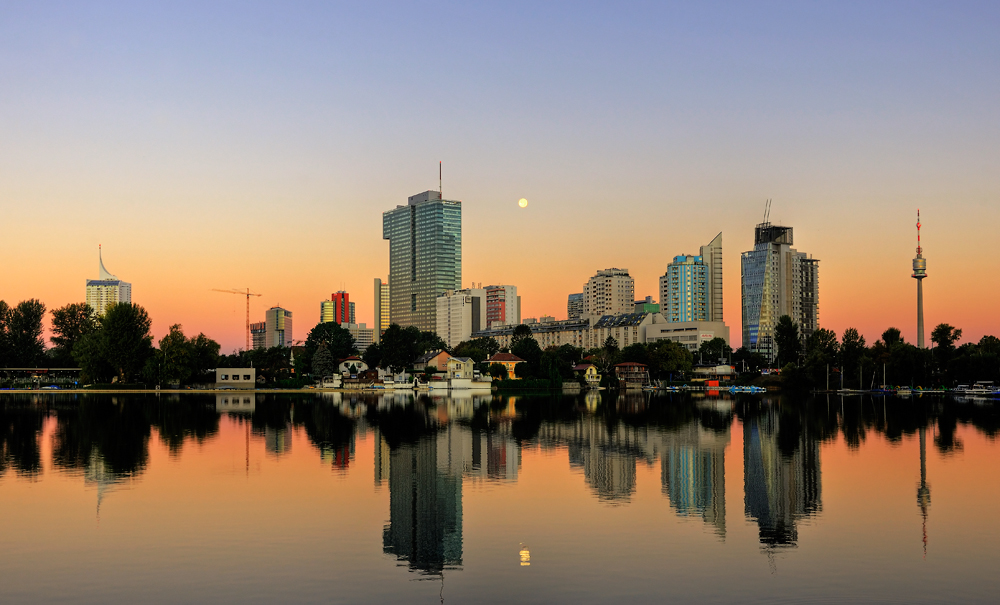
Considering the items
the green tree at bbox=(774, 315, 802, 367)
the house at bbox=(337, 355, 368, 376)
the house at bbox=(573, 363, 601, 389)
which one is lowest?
the house at bbox=(573, 363, 601, 389)

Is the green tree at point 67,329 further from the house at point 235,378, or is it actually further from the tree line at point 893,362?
the tree line at point 893,362

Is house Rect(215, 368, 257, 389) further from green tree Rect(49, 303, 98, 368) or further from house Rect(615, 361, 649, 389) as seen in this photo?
house Rect(615, 361, 649, 389)

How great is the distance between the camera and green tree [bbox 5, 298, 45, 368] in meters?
155

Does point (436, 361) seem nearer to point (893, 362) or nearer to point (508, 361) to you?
point (508, 361)

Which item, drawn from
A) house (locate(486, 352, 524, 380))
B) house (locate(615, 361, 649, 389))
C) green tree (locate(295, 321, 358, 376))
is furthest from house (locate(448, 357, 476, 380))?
house (locate(615, 361, 649, 389))

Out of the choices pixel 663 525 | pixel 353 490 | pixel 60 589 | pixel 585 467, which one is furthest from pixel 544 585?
pixel 585 467

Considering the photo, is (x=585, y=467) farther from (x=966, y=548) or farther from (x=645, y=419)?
(x=645, y=419)

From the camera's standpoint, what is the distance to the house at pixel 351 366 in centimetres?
17025

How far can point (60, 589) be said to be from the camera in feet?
55.9

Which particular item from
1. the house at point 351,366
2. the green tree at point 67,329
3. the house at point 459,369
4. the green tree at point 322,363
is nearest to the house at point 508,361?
the house at point 459,369

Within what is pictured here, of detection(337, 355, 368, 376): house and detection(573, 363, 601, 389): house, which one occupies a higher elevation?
detection(337, 355, 368, 376): house

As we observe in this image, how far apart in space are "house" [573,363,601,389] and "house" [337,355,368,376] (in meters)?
48.0

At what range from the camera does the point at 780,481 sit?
33.4m

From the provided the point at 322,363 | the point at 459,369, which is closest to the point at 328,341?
the point at 322,363
